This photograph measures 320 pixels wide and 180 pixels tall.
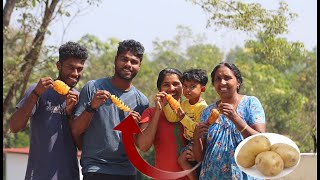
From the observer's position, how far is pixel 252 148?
4.28m

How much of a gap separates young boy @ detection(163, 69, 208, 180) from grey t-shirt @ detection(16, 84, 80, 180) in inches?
30.0

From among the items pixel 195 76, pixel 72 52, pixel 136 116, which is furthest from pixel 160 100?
pixel 72 52

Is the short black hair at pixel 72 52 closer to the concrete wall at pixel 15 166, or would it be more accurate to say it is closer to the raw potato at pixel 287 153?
the raw potato at pixel 287 153

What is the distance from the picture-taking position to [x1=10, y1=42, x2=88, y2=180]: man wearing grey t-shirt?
4969 millimetres

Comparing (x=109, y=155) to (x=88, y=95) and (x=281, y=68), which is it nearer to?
(x=88, y=95)

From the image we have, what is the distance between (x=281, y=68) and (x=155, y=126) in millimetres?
19501

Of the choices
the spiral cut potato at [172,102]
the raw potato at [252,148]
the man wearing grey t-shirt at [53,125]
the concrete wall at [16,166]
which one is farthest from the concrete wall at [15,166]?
the raw potato at [252,148]

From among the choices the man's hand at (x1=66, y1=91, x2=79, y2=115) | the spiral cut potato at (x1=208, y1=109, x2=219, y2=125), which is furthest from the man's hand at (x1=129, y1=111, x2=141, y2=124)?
the spiral cut potato at (x1=208, y1=109, x2=219, y2=125)

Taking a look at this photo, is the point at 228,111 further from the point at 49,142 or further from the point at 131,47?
the point at 49,142

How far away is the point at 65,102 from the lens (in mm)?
5117

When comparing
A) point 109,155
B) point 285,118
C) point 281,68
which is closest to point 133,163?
point 109,155

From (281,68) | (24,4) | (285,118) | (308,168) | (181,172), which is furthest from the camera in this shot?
(281,68)

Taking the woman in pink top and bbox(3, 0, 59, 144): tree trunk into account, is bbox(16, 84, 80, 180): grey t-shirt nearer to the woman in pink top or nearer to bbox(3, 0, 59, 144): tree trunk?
the woman in pink top

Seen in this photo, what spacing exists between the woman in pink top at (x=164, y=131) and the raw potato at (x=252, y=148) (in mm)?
735
